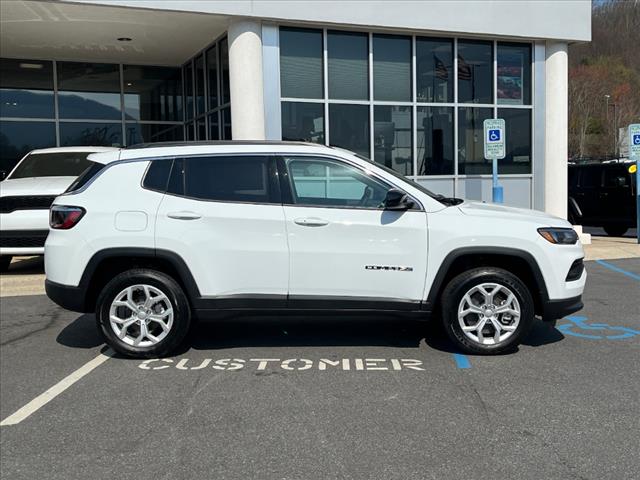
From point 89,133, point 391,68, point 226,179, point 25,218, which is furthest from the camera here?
point 89,133

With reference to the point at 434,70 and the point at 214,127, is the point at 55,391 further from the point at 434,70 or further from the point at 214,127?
A: the point at 434,70

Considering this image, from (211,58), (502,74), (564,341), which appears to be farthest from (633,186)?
(564,341)

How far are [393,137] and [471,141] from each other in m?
1.84

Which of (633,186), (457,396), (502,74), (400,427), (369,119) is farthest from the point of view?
(633,186)

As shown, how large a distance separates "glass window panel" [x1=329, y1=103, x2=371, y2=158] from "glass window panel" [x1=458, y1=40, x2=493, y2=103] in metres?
2.26

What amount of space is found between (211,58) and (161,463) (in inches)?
486

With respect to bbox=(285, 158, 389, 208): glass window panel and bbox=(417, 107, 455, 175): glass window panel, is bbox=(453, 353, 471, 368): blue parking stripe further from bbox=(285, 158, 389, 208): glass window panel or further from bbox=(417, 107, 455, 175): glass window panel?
bbox=(417, 107, 455, 175): glass window panel

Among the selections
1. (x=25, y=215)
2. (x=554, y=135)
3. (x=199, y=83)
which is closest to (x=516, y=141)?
(x=554, y=135)

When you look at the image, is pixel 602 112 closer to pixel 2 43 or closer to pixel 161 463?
pixel 2 43

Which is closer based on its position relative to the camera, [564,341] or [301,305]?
[301,305]

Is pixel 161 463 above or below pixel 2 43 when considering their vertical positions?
below

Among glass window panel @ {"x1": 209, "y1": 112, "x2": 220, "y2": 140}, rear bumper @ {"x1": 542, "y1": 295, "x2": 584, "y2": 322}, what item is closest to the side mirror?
rear bumper @ {"x1": 542, "y1": 295, "x2": 584, "y2": 322}

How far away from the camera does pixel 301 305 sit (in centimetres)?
524

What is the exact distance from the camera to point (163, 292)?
5.24 metres
